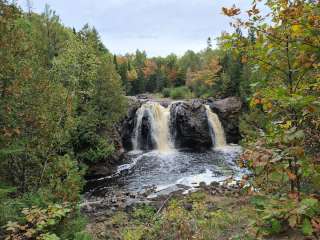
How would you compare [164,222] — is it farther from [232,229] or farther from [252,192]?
[252,192]

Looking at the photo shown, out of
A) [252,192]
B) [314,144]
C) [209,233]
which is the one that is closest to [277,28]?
[314,144]

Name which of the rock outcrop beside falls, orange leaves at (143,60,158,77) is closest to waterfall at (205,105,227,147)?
the rock outcrop beside falls

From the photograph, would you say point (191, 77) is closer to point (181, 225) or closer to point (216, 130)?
point (216, 130)

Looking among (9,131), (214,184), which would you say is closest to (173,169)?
(214,184)

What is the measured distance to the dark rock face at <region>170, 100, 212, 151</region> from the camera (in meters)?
31.3

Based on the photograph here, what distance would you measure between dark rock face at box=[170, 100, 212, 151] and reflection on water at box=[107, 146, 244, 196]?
2401 mm

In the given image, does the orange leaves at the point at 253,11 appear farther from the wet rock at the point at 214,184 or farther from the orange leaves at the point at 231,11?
the wet rock at the point at 214,184

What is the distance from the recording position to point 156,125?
31.9 metres

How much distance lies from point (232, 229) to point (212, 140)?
74.2 ft

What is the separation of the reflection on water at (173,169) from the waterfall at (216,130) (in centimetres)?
192

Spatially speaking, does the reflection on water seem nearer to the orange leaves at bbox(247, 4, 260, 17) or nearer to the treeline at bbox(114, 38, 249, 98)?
the treeline at bbox(114, 38, 249, 98)

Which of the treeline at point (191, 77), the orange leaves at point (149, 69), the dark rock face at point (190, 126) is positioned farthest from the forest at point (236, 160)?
the orange leaves at point (149, 69)

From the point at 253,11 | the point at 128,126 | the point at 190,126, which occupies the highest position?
the point at 253,11

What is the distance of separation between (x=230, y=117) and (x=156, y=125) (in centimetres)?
755
